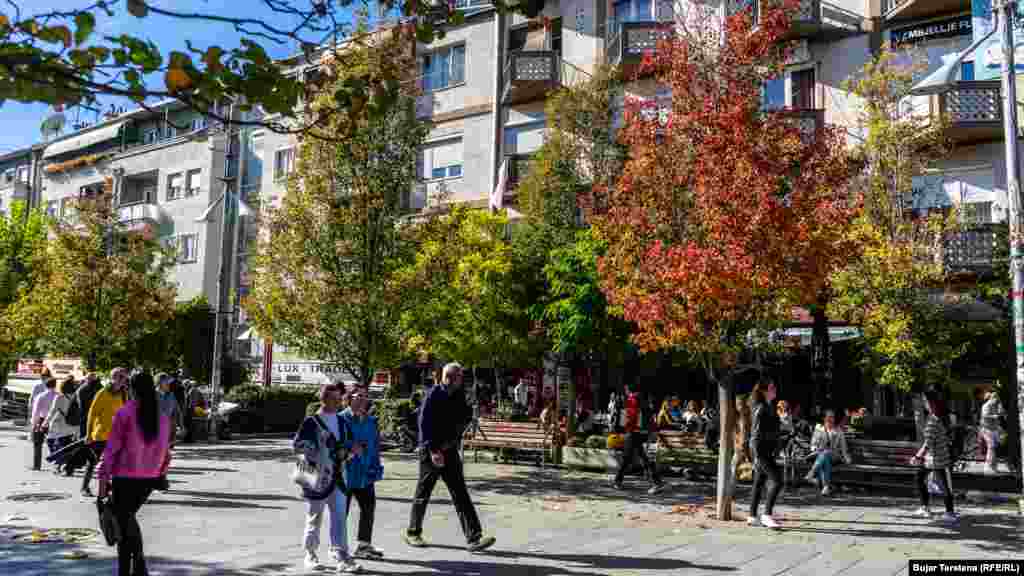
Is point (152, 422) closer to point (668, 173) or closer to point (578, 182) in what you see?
point (668, 173)

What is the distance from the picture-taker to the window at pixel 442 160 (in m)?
29.5

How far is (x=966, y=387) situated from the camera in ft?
74.6

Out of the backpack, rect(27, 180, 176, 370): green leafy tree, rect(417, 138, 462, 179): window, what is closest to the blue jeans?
the backpack

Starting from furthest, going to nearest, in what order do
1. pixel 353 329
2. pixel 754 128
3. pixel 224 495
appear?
1. pixel 353 329
2. pixel 224 495
3. pixel 754 128

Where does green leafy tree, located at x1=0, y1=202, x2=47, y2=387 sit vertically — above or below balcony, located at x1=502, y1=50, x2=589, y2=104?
below

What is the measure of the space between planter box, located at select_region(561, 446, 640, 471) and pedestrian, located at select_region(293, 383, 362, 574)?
390 inches

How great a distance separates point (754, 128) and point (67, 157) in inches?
1887

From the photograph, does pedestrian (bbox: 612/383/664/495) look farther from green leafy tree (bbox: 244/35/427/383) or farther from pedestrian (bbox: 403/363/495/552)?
pedestrian (bbox: 403/363/495/552)

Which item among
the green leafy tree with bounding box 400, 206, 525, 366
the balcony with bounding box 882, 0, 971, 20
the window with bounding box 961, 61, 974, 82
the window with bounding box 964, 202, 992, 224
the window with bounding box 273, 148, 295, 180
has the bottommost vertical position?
the green leafy tree with bounding box 400, 206, 525, 366

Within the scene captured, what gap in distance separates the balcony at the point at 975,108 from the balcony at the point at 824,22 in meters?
3.39

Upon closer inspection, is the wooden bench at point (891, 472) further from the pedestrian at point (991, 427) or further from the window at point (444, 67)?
the window at point (444, 67)

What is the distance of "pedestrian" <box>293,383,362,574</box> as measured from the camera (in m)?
7.34

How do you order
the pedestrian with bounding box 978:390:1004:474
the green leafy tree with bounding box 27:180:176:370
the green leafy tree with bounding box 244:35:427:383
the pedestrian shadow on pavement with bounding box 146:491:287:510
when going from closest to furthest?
the pedestrian shadow on pavement with bounding box 146:491:287:510 → the green leafy tree with bounding box 244:35:427:383 → the pedestrian with bounding box 978:390:1004:474 → the green leafy tree with bounding box 27:180:176:370

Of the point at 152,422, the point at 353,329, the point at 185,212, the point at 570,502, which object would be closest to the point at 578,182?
the point at 353,329
